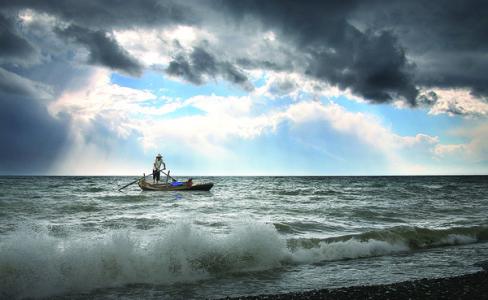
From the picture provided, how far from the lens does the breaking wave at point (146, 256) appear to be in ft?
23.2

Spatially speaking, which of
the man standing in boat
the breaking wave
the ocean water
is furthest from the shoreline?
the man standing in boat

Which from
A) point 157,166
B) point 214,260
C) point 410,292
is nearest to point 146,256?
point 214,260

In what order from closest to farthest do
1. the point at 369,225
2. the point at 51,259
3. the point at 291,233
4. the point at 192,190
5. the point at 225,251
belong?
the point at 51,259 < the point at 225,251 < the point at 291,233 < the point at 369,225 < the point at 192,190

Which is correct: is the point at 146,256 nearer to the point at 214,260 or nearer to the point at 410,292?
the point at 214,260

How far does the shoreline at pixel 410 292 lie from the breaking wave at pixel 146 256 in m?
2.53

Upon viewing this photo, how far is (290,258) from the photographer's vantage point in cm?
911

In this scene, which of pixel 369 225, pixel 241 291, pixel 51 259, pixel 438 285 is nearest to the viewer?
pixel 438 285

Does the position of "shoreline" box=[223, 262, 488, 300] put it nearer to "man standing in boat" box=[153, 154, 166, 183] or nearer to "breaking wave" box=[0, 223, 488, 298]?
"breaking wave" box=[0, 223, 488, 298]

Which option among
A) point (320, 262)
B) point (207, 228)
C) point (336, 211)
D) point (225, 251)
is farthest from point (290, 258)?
point (336, 211)

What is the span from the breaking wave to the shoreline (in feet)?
8.29

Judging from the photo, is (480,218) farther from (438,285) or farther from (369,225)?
(438,285)

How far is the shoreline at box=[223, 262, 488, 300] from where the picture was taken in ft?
→ 18.4

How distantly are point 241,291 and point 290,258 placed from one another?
2.77m

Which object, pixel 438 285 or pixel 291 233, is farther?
pixel 291 233
